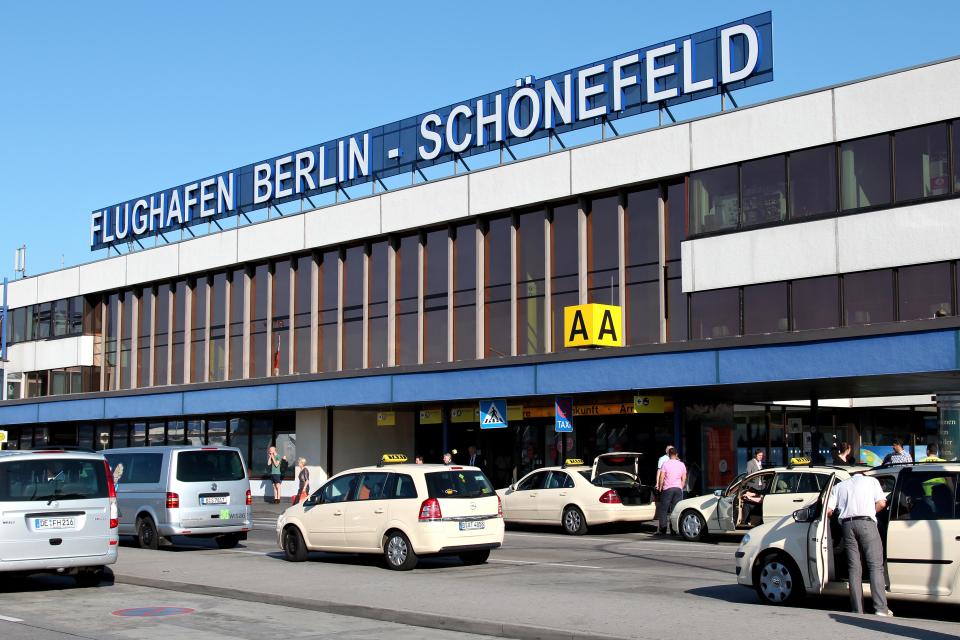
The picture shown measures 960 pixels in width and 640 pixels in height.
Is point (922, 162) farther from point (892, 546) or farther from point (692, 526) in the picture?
point (892, 546)

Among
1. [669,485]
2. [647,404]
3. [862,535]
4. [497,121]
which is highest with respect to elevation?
[497,121]

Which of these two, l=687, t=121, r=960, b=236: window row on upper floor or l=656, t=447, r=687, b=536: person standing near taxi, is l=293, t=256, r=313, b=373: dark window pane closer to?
l=687, t=121, r=960, b=236: window row on upper floor

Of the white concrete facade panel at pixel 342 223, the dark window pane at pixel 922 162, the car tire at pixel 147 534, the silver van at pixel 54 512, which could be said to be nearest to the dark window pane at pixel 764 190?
the dark window pane at pixel 922 162

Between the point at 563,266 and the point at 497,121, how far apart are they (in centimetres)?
525

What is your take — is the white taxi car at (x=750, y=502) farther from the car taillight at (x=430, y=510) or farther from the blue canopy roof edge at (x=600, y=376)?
the car taillight at (x=430, y=510)

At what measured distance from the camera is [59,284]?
50.2 m

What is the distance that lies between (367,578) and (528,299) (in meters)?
17.8

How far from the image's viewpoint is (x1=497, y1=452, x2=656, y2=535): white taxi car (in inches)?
960

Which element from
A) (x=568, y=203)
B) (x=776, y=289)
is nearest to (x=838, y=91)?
(x=776, y=289)

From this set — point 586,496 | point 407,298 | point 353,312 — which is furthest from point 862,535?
point 353,312

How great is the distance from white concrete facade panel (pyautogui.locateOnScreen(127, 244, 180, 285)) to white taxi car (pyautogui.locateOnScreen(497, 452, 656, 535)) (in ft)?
76.6

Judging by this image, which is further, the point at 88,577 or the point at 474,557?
the point at 474,557

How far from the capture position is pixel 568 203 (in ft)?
105

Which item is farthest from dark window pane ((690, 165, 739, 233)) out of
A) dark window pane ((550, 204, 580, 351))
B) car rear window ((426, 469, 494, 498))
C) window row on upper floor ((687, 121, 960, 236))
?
car rear window ((426, 469, 494, 498))
